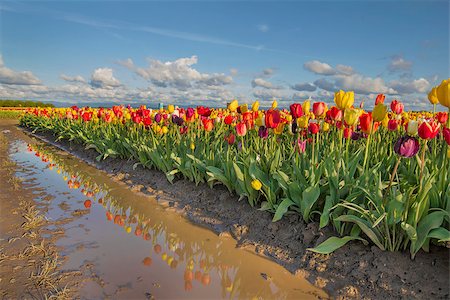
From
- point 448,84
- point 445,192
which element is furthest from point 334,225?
point 448,84

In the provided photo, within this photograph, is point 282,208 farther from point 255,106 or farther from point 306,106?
point 255,106

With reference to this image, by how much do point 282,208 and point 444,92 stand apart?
5.73 feet

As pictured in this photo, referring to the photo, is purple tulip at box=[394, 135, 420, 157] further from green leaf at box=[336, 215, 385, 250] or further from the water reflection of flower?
the water reflection of flower

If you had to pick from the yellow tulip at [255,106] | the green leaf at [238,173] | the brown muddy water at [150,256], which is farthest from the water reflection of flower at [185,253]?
the yellow tulip at [255,106]

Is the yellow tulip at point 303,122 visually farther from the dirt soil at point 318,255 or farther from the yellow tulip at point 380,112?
the dirt soil at point 318,255

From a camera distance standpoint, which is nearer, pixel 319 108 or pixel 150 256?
pixel 150 256

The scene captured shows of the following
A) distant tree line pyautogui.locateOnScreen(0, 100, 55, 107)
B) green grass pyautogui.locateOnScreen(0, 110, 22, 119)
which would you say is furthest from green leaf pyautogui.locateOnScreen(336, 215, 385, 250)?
distant tree line pyautogui.locateOnScreen(0, 100, 55, 107)

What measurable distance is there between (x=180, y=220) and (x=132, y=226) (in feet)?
1.95

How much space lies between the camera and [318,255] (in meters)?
3.05

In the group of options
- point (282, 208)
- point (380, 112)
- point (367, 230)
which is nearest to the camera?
point (367, 230)

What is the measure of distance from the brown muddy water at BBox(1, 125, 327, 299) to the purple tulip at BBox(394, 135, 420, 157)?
4.18 feet

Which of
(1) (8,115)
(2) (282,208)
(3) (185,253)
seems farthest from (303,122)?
(1) (8,115)

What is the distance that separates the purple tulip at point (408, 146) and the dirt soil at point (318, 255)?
2.95ft

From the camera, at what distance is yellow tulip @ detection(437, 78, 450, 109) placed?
8.64ft
